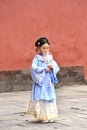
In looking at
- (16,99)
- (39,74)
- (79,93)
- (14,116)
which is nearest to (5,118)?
(14,116)

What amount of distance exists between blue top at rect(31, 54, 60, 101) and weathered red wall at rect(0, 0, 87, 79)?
4.97 m

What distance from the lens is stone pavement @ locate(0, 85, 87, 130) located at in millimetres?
7238

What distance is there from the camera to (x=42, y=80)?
7508 millimetres

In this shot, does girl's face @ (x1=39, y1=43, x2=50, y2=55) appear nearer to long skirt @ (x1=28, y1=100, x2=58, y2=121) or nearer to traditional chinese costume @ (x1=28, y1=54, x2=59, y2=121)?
traditional chinese costume @ (x1=28, y1=54, x2=59, y2=121)

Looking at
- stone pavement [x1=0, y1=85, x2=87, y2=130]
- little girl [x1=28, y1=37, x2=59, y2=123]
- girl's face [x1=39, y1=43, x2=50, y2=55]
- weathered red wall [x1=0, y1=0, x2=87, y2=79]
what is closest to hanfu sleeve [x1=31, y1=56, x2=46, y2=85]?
little girl [x1=28, y1=37, x2=59, y2=123]

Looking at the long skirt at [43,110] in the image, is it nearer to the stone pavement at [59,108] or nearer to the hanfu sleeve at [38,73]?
the stone pavement at [59,108]

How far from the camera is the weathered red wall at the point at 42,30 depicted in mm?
12555

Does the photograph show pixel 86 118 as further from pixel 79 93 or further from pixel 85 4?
pixel 85 4

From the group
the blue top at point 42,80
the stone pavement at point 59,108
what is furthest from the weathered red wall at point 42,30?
the blue top at point 42,80

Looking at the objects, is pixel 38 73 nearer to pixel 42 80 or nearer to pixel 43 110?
pixel 42 80

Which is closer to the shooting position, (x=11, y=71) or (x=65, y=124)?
(x=65, y=124)

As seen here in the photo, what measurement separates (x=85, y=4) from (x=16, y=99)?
424cm

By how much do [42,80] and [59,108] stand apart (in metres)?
1.94

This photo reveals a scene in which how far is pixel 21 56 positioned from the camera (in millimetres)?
12773
